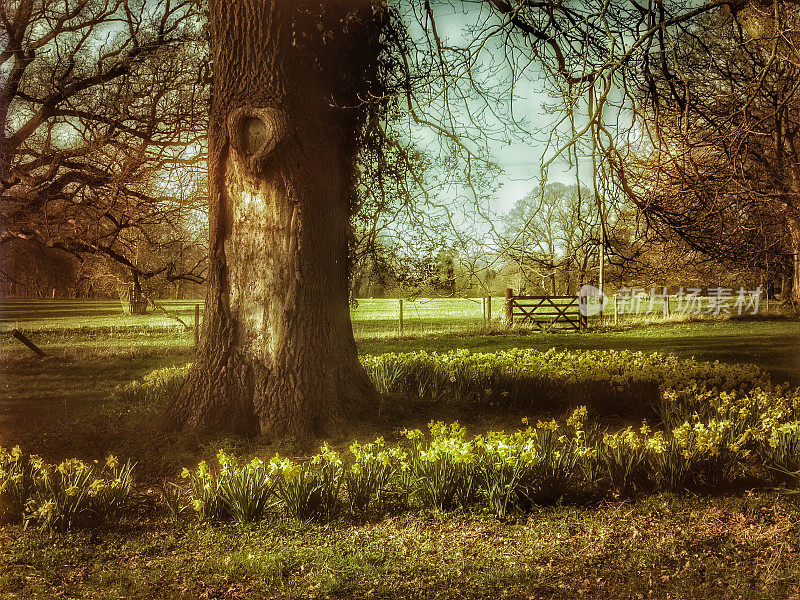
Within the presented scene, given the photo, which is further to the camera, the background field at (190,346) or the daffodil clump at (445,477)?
the background field at (190,346)

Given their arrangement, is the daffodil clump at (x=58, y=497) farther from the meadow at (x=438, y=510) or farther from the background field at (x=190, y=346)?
the background field at (x=190, y=346)

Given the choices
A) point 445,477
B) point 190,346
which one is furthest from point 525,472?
point 190,346

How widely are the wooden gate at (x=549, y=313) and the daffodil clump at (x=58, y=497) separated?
1739 centimetres

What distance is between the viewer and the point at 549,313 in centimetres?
2186

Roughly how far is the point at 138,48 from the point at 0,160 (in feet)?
8.90

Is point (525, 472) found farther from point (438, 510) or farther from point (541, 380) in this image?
point (541, 380)

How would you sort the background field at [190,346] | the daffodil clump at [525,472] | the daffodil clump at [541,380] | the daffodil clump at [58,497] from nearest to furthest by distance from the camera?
the daffodil clump at [58,497], the daffodil clump at [525,472], the daffodil clump at [541,380], the background field at [190,346]

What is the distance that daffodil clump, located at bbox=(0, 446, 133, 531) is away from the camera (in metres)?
3.83

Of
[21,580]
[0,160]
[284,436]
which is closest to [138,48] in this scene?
[0,160]

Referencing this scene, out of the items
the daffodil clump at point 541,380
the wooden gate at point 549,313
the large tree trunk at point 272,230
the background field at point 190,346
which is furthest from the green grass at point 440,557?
the wooden gate at point 549,313

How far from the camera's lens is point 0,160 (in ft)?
29.9

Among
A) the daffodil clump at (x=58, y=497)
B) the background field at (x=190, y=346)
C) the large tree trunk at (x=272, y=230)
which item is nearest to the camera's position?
the daffodil clump at (x=58, y=497)

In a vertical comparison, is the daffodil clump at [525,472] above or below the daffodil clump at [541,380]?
below

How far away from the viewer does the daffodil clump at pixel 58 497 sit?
3.83m
